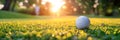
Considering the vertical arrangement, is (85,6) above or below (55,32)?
below

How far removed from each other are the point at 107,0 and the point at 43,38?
26162 mm

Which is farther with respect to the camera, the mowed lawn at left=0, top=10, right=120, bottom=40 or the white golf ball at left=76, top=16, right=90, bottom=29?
the white golf ball at left=76, top=16, right=90, bottom=29

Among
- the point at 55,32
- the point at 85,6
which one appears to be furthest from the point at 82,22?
the point at 85,6

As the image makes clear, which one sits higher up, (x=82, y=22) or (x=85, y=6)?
(x=82, y=22)

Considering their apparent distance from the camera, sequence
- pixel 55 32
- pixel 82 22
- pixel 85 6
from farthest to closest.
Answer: pixel 85 6, pixel 82 22, pixel 55 32

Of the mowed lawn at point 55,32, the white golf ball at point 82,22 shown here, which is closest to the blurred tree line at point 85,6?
the mowed lawn at point 55,32

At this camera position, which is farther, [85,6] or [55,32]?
[85,6]

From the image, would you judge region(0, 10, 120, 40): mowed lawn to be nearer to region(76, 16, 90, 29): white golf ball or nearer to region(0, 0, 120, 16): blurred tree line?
region(76, 16, 90, 29): white golf ball

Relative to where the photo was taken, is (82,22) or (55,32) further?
(82,22)

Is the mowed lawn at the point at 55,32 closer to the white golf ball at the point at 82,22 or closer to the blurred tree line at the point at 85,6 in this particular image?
the white golf ball at the point at 82,22

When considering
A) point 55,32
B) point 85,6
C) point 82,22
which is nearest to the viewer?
point 55,32

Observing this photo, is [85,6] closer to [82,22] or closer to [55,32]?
[82,22]

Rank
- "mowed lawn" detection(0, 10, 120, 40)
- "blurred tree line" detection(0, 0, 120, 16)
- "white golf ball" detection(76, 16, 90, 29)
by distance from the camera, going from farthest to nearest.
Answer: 1. "blurred tree line" detection(0, 0, 120, 16)
2. "white golf ball" detection(76, 16, 90, 29)
3. "mowed lawn" detection(0, 10, 120, 40)

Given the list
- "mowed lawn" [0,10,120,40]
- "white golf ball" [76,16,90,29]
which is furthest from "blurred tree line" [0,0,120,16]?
"white golf ball" [76,16,90,29]
